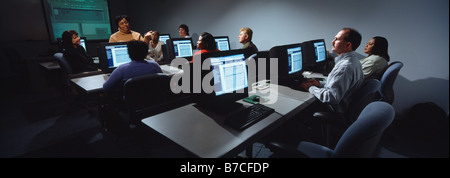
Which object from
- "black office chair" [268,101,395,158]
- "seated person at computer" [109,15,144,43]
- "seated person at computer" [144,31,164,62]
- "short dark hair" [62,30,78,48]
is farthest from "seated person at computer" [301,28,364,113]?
"short dark hair" [62,30,78,48]

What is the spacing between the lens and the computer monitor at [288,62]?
7.12ft

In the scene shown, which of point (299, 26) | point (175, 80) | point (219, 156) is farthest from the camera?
point (299, 26)

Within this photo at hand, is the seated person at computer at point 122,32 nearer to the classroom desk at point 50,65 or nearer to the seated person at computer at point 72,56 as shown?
the seated person at computer at point 72,56

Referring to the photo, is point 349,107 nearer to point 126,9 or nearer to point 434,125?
point 434,125

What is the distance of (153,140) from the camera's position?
241 centimetres

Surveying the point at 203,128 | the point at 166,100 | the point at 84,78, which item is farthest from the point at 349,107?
the point at 84,78

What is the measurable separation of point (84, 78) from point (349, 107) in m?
2.94

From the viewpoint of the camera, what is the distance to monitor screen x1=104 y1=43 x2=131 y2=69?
8.59 ft

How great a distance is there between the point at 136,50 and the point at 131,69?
0.67ft

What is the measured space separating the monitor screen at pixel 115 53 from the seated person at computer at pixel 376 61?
302 centimetres

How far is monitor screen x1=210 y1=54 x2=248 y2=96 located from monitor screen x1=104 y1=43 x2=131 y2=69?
6.01 feet

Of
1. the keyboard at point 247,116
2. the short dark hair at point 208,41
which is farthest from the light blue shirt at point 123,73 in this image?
the keyboard at point 247,116

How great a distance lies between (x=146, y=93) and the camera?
6.40 feet
